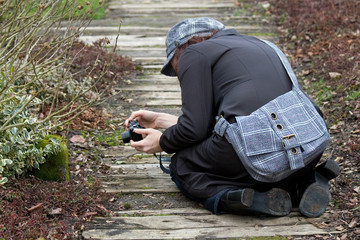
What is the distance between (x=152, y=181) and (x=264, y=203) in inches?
44.1

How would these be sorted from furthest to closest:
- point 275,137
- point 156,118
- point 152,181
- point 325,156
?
1. point 325,156
2. point 152,181
3. point 156,118
4. point 275,137

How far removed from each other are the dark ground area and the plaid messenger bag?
19.1 inches

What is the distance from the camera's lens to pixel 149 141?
14.0 ft

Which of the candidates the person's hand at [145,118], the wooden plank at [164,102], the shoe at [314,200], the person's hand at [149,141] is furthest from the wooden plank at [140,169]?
the wooden plank at [164,102]

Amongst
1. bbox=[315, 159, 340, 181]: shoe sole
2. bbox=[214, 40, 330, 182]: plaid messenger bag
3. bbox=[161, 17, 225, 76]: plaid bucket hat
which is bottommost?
bbox=[315, 159, 340, 181]: shoe sole

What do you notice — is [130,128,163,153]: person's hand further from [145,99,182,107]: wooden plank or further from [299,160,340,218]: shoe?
[145,99,182,107]: wooden plank

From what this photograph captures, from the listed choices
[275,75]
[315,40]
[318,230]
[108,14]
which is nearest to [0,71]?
[275,75]

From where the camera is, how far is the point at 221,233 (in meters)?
3.76

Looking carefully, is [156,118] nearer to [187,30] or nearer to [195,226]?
[187,30]

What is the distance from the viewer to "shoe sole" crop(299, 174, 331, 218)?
3.94 m

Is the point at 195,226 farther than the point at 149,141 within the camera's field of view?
No

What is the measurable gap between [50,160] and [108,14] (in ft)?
19.4

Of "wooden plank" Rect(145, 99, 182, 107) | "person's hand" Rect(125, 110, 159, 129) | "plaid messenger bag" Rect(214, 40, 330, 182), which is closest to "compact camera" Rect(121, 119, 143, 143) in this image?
"person's hand" Rect(125, 110, 159, 129)

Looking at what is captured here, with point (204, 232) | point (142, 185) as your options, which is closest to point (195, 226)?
point (204, 232)
